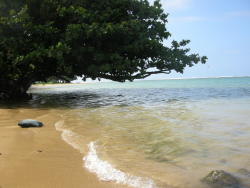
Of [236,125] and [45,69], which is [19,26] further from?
[236,125]

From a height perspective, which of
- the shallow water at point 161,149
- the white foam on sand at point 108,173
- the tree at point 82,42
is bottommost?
the shallow water at point 161,149

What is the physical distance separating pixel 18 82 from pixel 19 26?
368 cm

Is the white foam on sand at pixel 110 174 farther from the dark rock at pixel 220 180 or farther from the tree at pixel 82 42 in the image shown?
the tree at pixel 82 42

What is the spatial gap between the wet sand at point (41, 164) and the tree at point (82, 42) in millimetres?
8269

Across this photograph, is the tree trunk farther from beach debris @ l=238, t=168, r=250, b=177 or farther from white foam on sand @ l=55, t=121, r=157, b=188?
beach debris @ l=238, t=168, r=250, b=177

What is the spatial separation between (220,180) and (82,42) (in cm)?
1313

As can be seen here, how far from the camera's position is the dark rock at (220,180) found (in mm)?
2863

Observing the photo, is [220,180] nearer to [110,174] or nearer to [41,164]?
[110,174]

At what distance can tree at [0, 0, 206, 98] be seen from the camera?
1350 centimetres

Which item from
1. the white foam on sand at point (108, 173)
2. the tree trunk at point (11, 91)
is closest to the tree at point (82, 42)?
the tree trunk at point (11, 91)

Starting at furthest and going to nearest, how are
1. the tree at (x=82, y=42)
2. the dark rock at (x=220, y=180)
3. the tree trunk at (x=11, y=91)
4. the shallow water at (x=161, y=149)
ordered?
the tree trunk at (x=11, y=91) → the tree at (x=82, y=42) → the shallow water at (x=161, y=149) → the dark rock at (x=220, y=180)

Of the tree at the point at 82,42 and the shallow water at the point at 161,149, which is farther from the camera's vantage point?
the tree at the point at 82,42

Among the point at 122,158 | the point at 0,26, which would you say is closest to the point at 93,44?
the point at 0,26

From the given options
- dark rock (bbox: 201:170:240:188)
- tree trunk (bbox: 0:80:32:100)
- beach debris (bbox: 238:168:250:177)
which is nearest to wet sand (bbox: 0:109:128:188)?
dark rock (bbox: 201:170:240:188)
